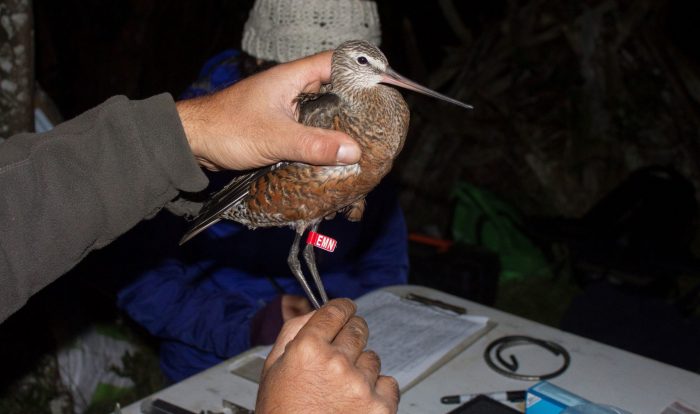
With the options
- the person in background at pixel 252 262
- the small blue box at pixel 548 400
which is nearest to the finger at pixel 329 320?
the small blue box at pixel 548 400

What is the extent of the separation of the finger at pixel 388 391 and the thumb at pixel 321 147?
574 millimetres

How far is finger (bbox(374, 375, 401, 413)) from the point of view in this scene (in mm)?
1648

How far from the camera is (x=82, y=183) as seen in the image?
157 cm

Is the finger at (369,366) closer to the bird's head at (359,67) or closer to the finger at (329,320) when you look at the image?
the finger at (329,320)

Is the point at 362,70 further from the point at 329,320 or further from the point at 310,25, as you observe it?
the point at 310,25

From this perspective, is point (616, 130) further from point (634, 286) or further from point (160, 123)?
point (160, 123)

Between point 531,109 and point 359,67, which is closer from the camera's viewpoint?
point 359,67

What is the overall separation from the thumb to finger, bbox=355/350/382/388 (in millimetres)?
510

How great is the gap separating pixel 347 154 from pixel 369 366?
543 millimetres

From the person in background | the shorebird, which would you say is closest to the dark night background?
the person in background

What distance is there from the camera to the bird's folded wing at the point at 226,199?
6.03 feet

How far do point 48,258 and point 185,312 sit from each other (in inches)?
58.2

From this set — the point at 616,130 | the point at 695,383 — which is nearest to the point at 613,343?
the point at 695,383

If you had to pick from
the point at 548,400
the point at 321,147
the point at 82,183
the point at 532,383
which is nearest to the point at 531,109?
the point at 532,383
